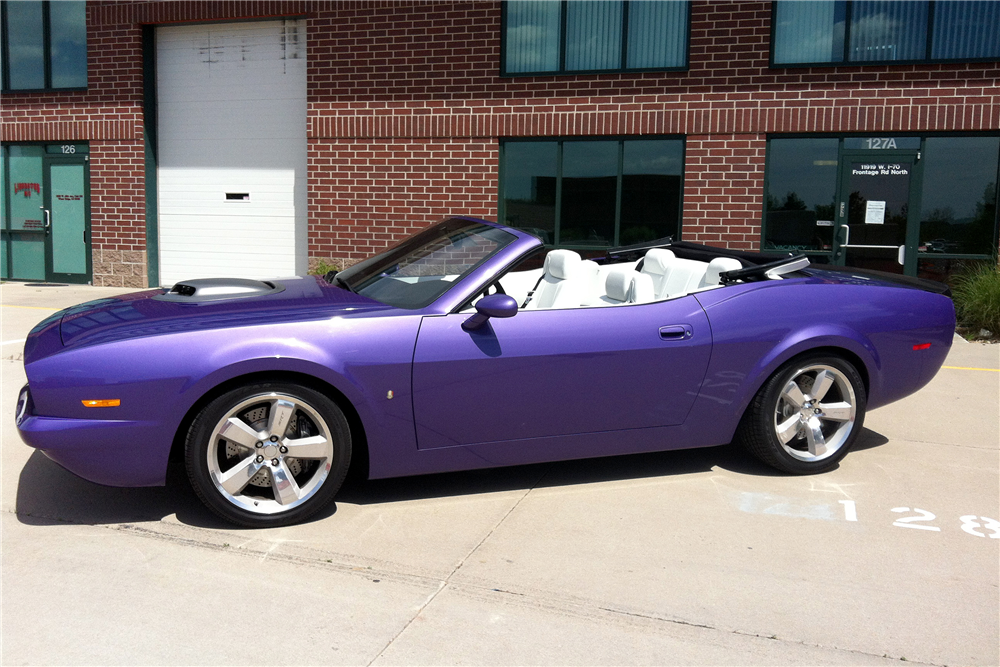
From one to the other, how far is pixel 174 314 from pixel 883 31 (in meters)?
10.4

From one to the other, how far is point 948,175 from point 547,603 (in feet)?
33.5

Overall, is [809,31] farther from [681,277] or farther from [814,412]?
[814,412]

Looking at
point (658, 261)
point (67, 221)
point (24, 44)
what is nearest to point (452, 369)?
point (658, 261)

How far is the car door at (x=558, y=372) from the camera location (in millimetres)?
4152

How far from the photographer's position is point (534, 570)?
3.67 m

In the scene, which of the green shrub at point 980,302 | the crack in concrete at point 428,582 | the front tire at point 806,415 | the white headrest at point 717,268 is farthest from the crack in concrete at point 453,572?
the green shrub at point 980,302

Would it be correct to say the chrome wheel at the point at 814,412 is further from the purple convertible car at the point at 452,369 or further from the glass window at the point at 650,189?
the glass window at the point at 650,189

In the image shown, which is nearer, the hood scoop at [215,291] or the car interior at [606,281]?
the hood scoop at [215,291]

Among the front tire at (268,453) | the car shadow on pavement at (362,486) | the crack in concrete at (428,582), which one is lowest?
the crack in concrete at (428,582)

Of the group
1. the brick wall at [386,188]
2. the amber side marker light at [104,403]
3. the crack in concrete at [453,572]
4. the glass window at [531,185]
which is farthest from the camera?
the brick wall at [386,188]

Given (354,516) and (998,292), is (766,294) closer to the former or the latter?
(354,516)

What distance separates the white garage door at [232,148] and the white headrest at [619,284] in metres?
9.71

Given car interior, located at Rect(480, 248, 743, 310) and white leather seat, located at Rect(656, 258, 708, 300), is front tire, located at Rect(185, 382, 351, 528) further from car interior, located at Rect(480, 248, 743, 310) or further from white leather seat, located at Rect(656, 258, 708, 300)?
white leather seat, located at Rect(656, 258, 708, 300)

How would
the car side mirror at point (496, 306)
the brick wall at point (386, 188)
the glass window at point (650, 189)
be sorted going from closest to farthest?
the car side mirror at point (496, 306) → the glass window at point (650, 189) → the brick wall at point (386, 188)
